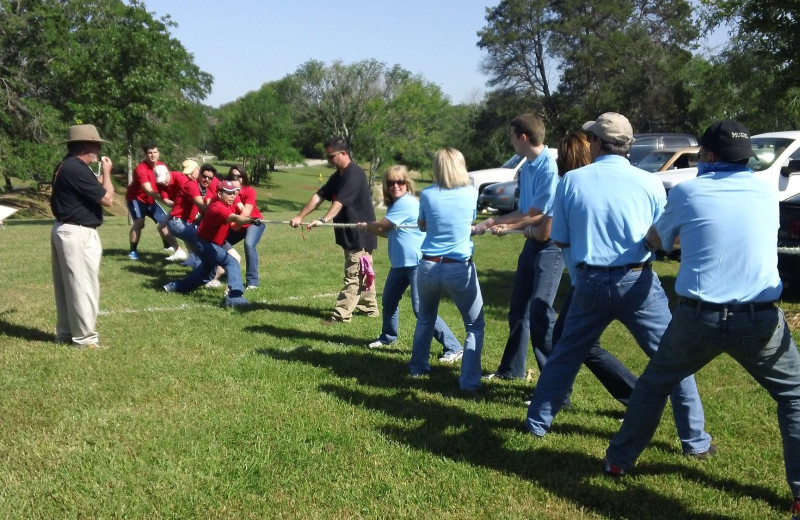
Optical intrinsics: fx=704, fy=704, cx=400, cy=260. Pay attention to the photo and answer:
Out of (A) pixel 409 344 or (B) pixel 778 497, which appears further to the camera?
(A) pixel 409 344

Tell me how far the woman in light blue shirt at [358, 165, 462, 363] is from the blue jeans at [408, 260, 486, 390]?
0.89 meters

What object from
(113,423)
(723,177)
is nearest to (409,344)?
(113,423)

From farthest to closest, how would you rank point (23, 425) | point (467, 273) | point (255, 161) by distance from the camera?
Result: point (255, 161), point (467, 273), point (23, 425)

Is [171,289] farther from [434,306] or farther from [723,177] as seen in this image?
[723,177]

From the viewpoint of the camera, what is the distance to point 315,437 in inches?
181

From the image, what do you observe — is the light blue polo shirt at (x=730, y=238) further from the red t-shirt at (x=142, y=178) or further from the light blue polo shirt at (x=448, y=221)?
the red t-shirt at (x=142, y=178)

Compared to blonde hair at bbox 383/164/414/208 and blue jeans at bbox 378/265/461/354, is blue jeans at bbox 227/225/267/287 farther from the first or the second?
blonde hair at bbox 383/164/414/208

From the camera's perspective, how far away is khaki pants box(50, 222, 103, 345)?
6.56m

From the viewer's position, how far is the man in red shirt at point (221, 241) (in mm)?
8906

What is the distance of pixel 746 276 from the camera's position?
3410 mm

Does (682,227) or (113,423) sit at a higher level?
(682,227)

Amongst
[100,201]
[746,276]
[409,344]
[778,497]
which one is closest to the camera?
[746,276]

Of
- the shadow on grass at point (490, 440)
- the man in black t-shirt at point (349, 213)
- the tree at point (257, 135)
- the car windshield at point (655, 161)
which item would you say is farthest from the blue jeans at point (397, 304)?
the tree at point (257, 135)

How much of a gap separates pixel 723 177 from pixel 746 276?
510 millimetres
